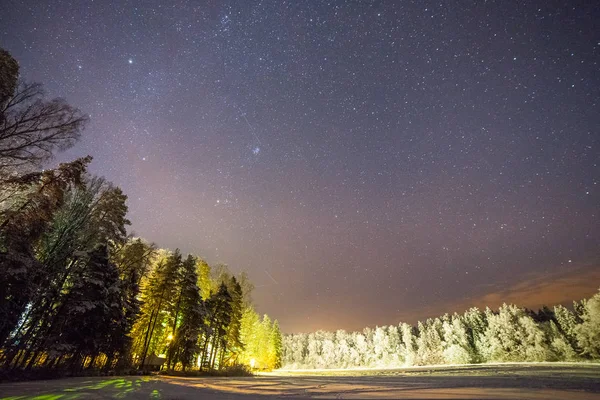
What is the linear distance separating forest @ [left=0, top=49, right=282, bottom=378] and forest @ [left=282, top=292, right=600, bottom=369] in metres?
69.8

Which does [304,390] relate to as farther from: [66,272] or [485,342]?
[485,342]

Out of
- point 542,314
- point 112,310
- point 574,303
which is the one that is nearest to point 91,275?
point 112,310

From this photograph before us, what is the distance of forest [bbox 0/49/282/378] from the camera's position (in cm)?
1323

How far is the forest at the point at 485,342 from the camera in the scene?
5666 cm

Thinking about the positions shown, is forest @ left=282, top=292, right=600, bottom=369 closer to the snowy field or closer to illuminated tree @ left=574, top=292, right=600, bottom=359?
illuminated tree @ left=574, top=292, right=600, bottom=359

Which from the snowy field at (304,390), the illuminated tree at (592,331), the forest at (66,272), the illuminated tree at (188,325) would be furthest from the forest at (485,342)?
the forest at (66,272)

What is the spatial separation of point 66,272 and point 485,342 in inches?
3796

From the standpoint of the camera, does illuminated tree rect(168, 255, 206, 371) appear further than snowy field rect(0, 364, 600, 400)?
Yes

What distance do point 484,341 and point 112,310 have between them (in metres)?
92.6

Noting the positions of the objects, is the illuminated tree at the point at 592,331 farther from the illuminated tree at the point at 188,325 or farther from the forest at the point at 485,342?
the illuminated tree at the point at 188,325

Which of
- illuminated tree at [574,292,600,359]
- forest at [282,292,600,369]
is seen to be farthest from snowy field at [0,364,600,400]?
forest at [282,292,600,369]

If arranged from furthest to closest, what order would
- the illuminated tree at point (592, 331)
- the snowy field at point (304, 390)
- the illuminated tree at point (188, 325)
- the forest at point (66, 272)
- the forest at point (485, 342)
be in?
the forest at point (485, 342) < the illuminated tree at point (592, 331) < the illuminated tree at point (188, 325) < the forest at point (66, 272) < the snowy field at point (304, 390)

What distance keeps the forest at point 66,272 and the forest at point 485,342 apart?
69.8m

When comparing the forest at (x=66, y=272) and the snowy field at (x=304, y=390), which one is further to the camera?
the forest at (x=66, y=272)
